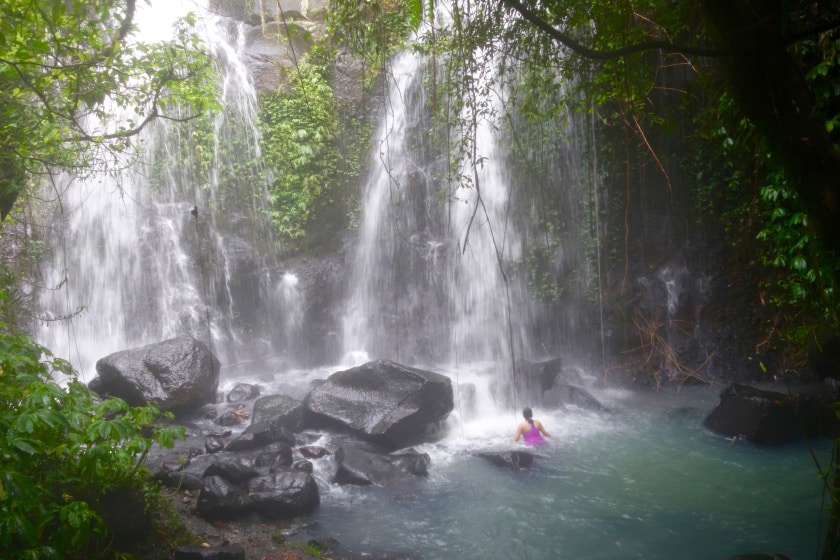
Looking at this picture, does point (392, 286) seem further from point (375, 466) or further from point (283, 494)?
point (283, 494)

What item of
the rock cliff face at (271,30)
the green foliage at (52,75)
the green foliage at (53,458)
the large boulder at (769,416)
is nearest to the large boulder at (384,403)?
the green foliage at (53,458)

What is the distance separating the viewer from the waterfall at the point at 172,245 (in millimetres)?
12344

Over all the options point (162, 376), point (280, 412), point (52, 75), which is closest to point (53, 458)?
point (52, 75)

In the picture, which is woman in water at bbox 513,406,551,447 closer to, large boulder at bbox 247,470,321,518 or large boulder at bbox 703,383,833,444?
large boulder at bbox 703,383,833,444

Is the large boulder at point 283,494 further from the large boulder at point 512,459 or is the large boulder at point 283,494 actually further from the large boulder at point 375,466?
the large boulder at point 512,459

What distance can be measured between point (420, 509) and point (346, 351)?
7.07 m

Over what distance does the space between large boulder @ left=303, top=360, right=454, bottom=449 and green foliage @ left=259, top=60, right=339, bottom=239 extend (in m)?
6.06

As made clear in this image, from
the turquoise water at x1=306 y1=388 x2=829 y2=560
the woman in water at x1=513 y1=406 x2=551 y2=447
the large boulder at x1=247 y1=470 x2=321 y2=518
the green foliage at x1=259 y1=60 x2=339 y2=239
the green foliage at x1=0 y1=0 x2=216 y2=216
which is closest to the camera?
the green foliage at x1=0 y1=0 x2=216 y2=216

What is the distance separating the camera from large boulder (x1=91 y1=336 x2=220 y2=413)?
877 centimetres

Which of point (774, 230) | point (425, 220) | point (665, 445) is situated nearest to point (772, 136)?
point (774, 230)

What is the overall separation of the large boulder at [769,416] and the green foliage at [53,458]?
7.85 meters

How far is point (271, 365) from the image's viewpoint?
12.8 metres

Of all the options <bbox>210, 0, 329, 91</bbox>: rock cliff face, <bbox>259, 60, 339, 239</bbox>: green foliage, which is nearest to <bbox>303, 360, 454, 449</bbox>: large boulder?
<bbox>259, 60, 339, 239</bbox>: green foliage

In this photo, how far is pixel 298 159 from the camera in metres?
13.7
